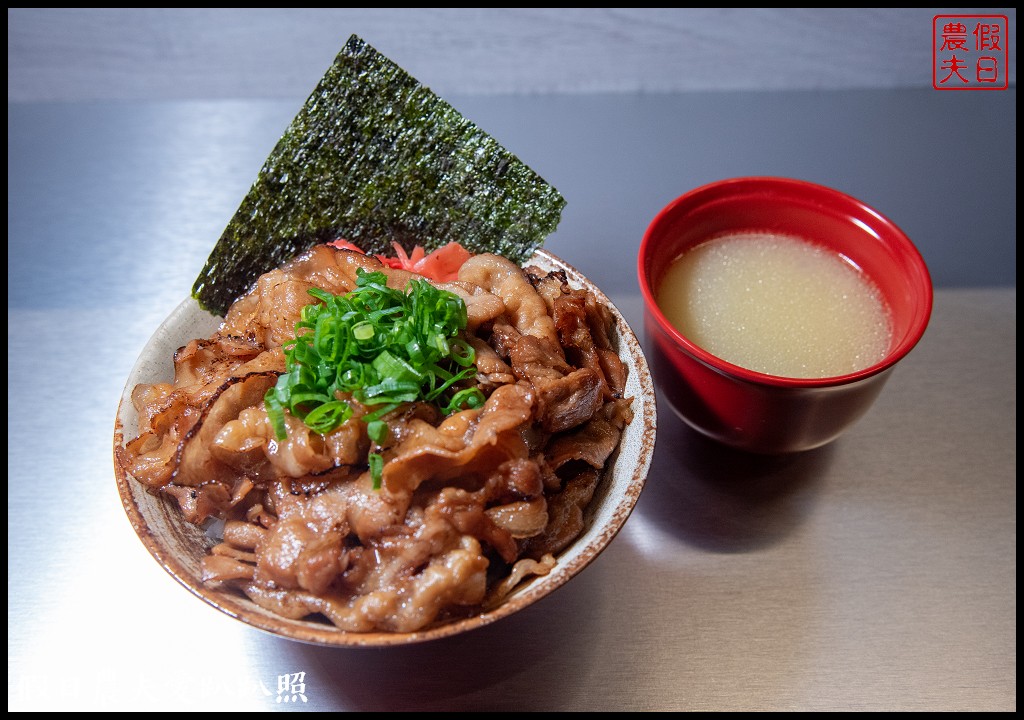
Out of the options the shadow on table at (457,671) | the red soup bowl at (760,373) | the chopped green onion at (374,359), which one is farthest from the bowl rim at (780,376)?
the shadow on table at (457,671)

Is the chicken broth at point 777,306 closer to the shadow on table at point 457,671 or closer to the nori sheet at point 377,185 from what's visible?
the nori sheet at point 377,185

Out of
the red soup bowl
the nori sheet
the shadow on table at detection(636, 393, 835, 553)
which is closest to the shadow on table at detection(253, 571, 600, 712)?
the shadow on table at detection(636, 393, 835, 553)

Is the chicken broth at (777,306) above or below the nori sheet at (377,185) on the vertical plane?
below

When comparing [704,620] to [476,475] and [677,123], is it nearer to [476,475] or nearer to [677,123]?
[476,475]

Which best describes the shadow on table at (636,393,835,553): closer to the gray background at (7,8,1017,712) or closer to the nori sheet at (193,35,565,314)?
the gray background at (7,8,1017,712)

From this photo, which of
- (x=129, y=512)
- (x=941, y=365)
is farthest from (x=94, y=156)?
(x=941, y=365)

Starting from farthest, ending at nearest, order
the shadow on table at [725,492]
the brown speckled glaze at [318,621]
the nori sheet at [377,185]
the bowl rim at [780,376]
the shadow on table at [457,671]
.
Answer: the shadow on table at [725,492]
the nori sheet at [377,185]
the shadow on table at [457,671]
the bowl rim at [780,376]
the brown speckled glaze at [318,621]

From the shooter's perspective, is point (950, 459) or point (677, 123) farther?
point (677, 123)

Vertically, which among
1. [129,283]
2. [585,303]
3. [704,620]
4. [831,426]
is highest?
[585,303]

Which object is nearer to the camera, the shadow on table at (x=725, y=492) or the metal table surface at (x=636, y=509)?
the metal table surface at (x=636, y=509)
